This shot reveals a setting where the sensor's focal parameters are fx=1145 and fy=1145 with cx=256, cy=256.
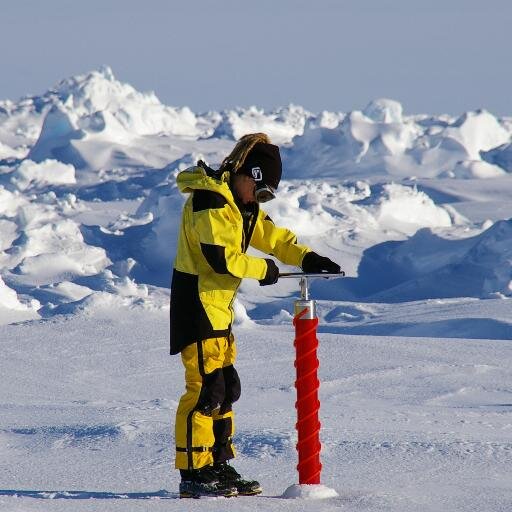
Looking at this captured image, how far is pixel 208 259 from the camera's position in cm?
291

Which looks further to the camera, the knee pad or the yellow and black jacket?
the knee pad

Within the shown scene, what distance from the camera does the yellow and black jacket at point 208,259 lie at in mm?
2904

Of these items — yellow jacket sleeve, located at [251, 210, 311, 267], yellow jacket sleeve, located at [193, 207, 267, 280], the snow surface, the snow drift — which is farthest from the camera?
the snow drift

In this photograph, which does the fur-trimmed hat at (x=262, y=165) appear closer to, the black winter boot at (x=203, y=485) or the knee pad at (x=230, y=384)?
the knee pad at (x=230, y=384)

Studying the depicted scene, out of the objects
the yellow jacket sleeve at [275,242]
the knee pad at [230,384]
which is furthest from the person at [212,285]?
the yellow jacket sleeve at [275,242]

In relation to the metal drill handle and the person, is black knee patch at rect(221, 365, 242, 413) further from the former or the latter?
the metal drill handle

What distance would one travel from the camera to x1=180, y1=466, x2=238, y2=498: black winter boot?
118 inches

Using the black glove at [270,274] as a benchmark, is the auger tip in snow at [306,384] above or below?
below

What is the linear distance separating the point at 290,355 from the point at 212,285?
13.4ft

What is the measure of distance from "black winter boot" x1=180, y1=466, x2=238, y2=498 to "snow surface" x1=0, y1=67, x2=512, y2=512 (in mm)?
104

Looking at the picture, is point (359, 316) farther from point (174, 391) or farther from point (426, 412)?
point (426, 412)

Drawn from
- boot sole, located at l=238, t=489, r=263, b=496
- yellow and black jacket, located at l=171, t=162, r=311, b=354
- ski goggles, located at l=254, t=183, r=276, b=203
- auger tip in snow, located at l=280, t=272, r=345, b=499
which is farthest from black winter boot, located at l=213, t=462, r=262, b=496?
ski goggles, located at l=254, t=183, r=276, b=203

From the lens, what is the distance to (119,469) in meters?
3.67

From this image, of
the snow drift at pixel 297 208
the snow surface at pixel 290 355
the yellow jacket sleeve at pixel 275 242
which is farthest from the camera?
the snow drift at pixel 297 208
